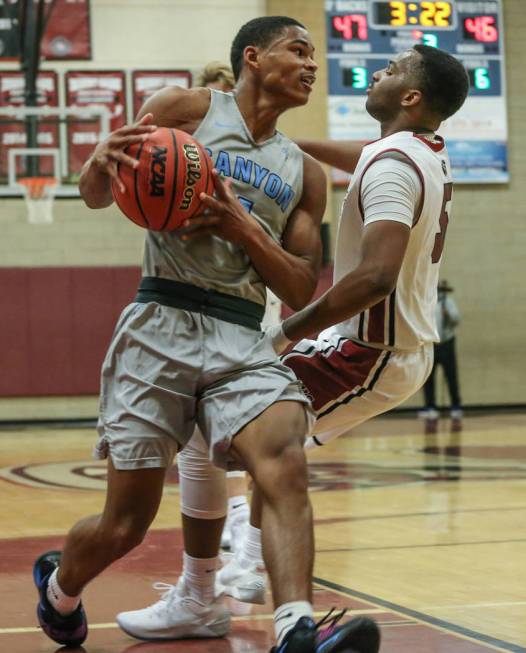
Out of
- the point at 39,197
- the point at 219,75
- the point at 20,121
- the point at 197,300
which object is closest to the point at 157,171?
the point at 197,300

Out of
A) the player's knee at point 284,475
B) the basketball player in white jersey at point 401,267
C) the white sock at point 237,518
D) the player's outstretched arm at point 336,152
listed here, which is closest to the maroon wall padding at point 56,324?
the white sock at point 237,518

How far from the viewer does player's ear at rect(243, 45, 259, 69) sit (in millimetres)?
3578

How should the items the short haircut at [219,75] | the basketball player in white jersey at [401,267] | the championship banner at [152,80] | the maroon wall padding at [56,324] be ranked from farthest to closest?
the championship banner at [152,80] → the maroon wall padding at [56,324] → the short haircut at [219,75] → the basketball player in white jersey at [401,267]

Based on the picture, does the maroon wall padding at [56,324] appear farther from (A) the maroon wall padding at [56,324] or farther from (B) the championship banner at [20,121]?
(B) the championship banner at [20,121]

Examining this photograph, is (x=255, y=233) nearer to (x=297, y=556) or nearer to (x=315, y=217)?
(x=315, y=217)

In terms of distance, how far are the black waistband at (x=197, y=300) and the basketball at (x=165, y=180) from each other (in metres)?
0.20

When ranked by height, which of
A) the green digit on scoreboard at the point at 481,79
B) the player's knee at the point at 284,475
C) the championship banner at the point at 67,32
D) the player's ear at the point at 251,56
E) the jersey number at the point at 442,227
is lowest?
the player's knee at the point at 284,475

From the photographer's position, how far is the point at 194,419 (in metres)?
3.35

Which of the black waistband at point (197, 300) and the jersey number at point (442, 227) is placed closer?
the black waistband at point (197, 300)

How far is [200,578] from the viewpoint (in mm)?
3686

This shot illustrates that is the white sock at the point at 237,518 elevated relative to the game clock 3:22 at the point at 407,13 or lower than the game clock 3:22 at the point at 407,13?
lower

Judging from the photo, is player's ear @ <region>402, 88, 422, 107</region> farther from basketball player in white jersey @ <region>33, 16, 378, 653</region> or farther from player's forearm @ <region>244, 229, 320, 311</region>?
player's forearm @ <region>244, 229, 320, 311</region>

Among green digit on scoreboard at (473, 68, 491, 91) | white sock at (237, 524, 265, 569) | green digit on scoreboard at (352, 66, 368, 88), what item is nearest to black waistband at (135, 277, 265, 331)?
white sock at (237, 524, 265, 569)

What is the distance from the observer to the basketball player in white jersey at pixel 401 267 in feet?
12.5
